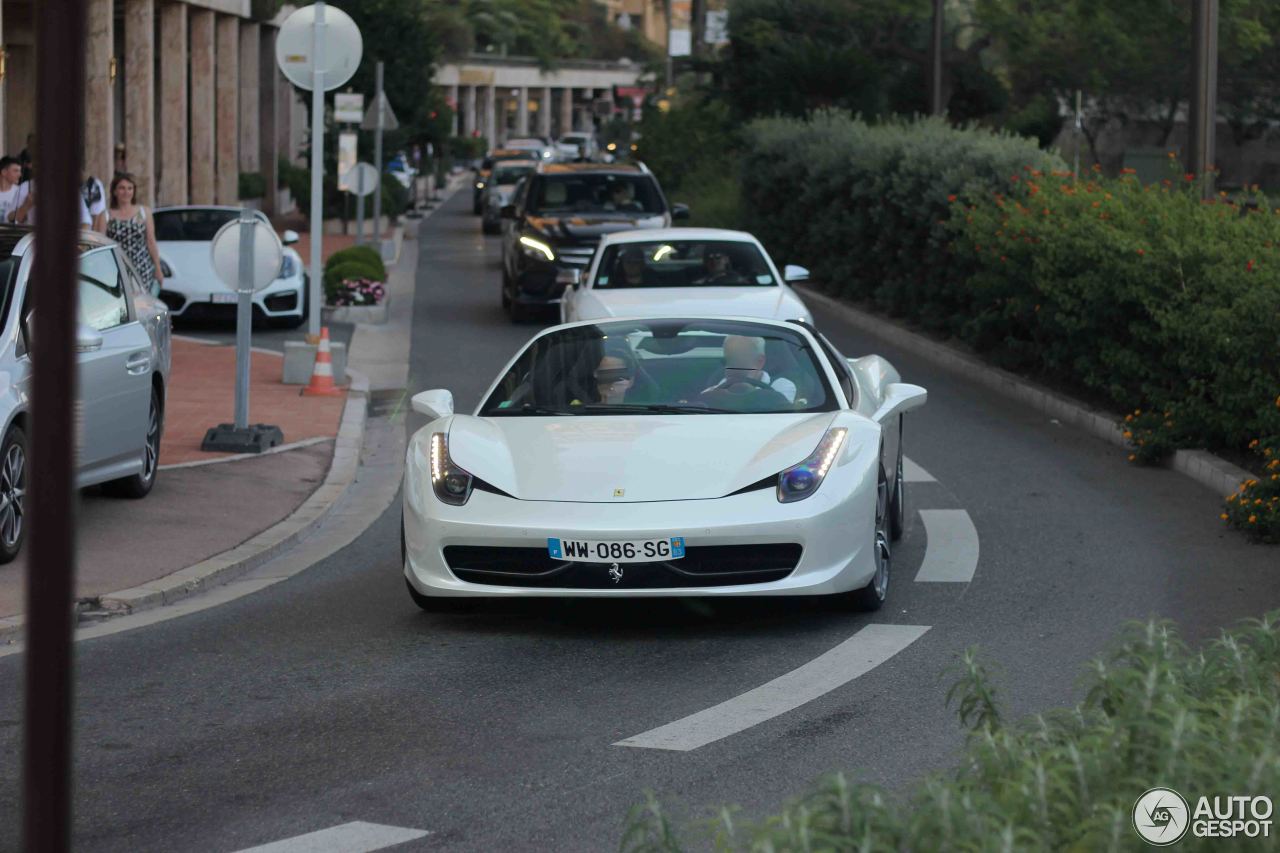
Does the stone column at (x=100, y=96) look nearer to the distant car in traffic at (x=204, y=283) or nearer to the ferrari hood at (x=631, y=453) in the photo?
the distant car in traffic at (x=204, y=283)

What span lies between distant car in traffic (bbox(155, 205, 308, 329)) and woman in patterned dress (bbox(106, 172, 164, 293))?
16.2 feet

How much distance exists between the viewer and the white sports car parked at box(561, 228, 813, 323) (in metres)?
15.4

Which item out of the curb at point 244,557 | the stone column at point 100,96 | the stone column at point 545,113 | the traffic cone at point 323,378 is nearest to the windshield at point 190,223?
the stone column at point 100,96

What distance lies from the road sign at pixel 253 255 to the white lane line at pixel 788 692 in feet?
21.2

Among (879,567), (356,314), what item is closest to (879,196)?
(356,314)

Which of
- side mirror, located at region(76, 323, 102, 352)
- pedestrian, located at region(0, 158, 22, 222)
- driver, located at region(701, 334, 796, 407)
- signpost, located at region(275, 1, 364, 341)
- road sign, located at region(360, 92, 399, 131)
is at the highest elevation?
signpost, located at region(275, 1, 364, 341)

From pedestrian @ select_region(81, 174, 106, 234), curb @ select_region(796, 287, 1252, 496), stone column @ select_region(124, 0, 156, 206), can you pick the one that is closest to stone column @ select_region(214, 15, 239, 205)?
stone column @ select_region(124, 0, 156, 206)

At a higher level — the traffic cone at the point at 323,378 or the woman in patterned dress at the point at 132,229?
the woman in patterned dress at the point at 132,229

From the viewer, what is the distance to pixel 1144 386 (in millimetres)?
13211

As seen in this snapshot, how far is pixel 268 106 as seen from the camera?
1805 inches

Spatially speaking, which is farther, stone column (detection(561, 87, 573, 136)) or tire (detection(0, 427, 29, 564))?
stone column (detection(561, 87, 573, 136))

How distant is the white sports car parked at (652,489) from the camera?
24.1 ft

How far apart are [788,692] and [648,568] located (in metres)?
0.88

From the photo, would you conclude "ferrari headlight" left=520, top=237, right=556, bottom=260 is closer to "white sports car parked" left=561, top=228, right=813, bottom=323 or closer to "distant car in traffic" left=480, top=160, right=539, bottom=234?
"white sports car parked" left=561, top=228, right=813, bottom=323
